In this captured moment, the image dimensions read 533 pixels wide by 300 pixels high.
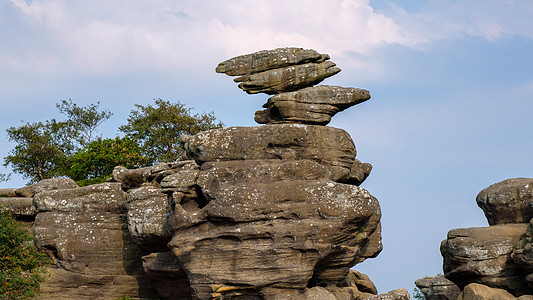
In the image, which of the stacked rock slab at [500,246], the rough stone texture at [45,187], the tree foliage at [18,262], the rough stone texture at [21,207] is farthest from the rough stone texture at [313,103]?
the rough stone texture at [21,207]

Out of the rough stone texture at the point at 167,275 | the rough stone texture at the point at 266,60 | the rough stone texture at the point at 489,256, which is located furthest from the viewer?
the rough stone texture at the point at 266,60

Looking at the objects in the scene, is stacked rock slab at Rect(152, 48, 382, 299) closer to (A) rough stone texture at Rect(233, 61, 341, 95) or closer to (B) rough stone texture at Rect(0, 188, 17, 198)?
(A) rough stone texture at Rect(233, 61, 341, 95)

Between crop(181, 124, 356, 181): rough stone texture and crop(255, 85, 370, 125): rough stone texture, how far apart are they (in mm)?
1929

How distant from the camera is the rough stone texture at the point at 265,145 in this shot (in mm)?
33531

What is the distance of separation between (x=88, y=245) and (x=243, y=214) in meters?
12.8

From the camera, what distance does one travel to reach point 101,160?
5378 centimetres

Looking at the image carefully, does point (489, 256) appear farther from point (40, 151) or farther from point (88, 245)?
point (40, 151)

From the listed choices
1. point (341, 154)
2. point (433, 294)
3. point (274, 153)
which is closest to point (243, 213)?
point (274, 153)

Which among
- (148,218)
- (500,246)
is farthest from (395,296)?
(148,218)

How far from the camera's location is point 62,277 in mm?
37812

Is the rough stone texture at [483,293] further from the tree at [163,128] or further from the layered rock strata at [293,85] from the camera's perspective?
the tree at [163,128]

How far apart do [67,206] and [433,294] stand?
25868mm

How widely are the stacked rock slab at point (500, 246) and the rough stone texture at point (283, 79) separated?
11747 millimetres

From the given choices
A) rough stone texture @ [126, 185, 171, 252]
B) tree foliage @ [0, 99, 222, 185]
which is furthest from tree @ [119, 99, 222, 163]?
rough stone texture @ [126, 185, 171, 252]
